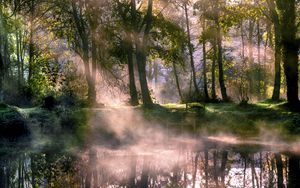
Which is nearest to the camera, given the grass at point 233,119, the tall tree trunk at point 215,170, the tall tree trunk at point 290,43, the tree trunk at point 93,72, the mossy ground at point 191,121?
the tall tree trunk at point 215,170

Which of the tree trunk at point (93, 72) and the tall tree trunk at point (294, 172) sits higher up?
the tree trunk at point (93, 72)

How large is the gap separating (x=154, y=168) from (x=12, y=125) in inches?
387

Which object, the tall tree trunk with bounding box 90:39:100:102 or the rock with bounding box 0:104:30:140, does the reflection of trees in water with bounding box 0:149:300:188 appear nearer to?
the rock with bounding box 0:104:30:140

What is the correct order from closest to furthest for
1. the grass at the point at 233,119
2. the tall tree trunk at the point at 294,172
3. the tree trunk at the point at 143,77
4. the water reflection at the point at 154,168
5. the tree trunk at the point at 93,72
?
1. the tall tree trunk at the point at 294,172
2. the water reflection at the point at 154,168
3. the grass at the point at 233,119
4. the tree trunk at the point at 143,77
5. the tree trunk at the point at 93,72

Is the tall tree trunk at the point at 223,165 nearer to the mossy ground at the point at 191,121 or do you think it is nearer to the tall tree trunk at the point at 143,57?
the mossy ground at the point at 191,121

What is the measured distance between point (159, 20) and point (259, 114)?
1016cm

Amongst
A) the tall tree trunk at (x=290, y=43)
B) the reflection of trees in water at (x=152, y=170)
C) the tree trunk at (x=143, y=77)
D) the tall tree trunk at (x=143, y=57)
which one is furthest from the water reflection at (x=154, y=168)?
the tall tree trunk at (x=143, y=57)

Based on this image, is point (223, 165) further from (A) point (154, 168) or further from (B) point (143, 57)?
(B) point (143, 57)

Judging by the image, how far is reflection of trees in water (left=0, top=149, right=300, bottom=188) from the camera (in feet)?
33.1

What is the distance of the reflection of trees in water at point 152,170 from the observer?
10.1 meters

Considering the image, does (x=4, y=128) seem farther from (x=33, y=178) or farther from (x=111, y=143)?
(x=33, y=178)

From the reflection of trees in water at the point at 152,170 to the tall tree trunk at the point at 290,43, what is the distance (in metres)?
9.42

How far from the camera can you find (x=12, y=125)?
62.7 feet

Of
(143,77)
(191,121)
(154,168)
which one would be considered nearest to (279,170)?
(154,168)
